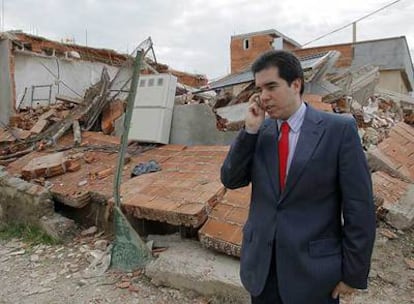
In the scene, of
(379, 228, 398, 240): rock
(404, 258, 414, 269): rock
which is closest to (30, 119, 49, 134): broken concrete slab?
(379, 228, 398, 240): rock

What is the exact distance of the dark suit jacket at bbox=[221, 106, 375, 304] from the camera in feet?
5.01

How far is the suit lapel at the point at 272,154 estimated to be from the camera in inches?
64.8

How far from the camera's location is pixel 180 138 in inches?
242

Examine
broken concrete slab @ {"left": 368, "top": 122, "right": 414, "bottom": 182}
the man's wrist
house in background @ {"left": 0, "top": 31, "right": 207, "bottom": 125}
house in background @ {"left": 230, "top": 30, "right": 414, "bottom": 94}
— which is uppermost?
house in background @ {"left": 230, "top": 30, "right": 414, "bottom": 94}

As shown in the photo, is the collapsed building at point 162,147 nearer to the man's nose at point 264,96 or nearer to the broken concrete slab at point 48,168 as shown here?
the broken concrete slab at point 48,168

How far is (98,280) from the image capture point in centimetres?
351

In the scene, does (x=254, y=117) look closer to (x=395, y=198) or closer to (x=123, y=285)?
(x=123, y=285)

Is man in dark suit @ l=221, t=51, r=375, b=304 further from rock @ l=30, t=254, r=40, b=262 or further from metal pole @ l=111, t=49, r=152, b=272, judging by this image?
rock @ l=30, t=254, r=40, b=262

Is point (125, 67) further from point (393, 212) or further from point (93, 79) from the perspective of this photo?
point (393, 212)

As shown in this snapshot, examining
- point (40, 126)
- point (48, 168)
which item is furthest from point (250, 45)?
point (48, 168)

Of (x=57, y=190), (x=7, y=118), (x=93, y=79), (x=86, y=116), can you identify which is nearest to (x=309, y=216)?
(x=57, y=190)

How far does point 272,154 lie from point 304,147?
16 centimetres

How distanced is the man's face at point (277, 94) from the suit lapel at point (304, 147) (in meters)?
0.10

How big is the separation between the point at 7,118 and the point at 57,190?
6.24m
